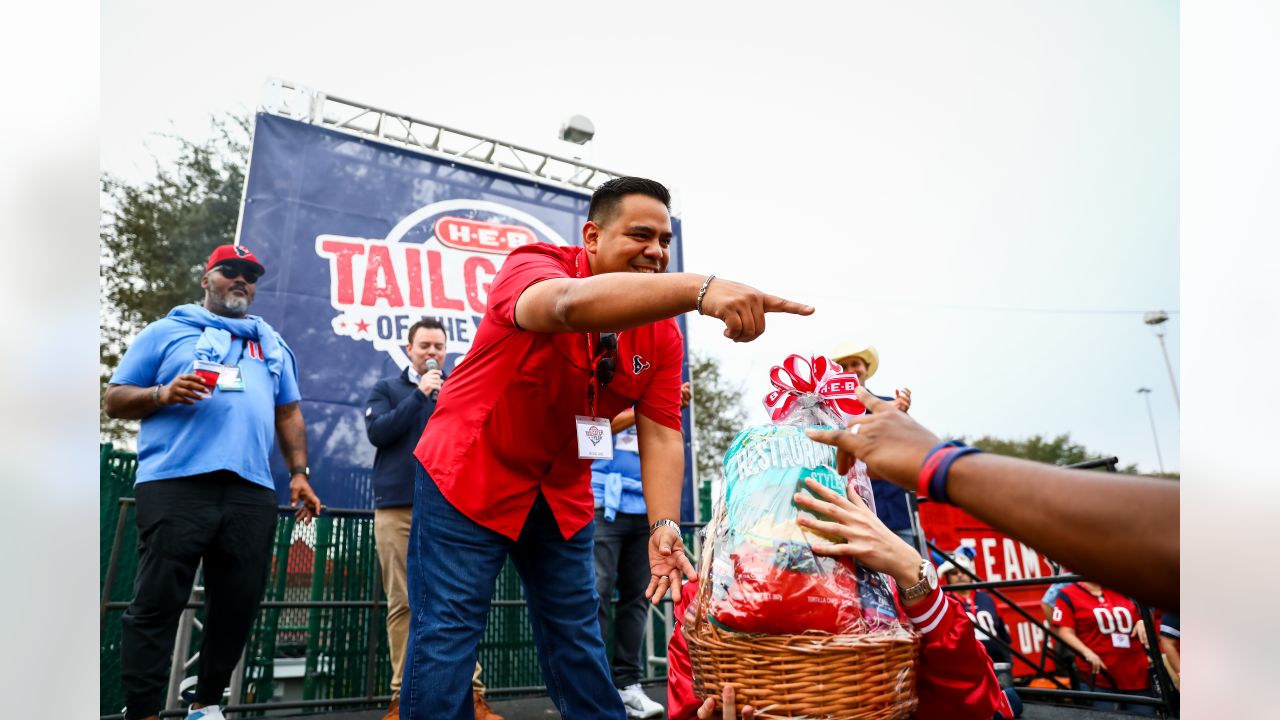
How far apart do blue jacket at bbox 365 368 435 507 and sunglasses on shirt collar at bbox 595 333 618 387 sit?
7.64ft

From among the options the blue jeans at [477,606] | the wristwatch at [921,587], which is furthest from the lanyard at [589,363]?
the wristwatch at [921,587]

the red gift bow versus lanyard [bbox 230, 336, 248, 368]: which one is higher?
lanyard [bbox 230, 336, 248, 368]

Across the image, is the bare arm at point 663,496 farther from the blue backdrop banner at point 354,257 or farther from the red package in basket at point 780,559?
the blue backdrop banner at point 354,257

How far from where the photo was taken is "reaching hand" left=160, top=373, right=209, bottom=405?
3330 millimetres

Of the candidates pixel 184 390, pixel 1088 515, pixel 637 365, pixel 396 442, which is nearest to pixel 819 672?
pixel 1088 515

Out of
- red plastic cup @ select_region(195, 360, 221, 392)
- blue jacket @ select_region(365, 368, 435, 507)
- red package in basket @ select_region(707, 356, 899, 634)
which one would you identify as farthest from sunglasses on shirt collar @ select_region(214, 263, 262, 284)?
red package in basket @ select_region(707, 356, 899, 634)

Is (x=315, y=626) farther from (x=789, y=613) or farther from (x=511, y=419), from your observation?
(x=789, y=613)

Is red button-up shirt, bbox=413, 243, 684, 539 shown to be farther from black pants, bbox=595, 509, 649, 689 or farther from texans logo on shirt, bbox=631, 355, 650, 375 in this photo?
black pants, bbox=595, 509, 649, 689

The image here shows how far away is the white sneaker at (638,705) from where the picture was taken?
14.6 ft

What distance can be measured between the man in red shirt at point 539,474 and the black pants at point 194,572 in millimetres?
1643

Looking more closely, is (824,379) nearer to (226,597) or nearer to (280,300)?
(226,597)

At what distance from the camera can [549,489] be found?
2301 mm

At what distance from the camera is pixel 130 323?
11109 millimetres

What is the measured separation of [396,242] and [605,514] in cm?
272
